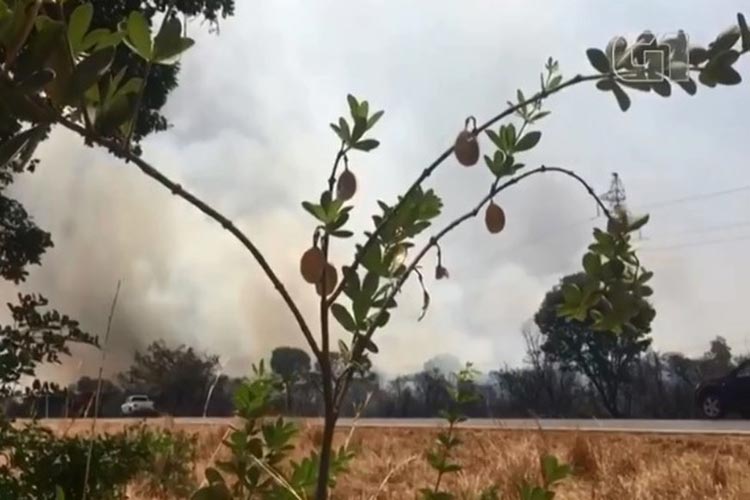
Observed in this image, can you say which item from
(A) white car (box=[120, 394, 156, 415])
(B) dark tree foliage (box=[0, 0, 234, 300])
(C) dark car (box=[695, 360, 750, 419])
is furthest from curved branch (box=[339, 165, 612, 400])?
(C) dark car (box=[695, 360, 750, 419])

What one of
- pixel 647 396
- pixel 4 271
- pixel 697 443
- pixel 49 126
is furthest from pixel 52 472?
pixel 647 396

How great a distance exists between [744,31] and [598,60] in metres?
0.15

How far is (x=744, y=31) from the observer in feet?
2.90

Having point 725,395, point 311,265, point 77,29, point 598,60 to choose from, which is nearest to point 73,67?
point 77,29

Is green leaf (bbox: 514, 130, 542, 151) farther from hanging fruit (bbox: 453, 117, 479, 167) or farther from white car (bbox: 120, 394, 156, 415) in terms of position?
white car (bbox: 120, 394, 156, 415)

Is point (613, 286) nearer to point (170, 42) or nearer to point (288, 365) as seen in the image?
point (288, 365)

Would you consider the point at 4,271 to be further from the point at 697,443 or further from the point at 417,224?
the point at 697,443

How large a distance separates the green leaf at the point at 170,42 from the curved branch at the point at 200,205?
0.07 metres

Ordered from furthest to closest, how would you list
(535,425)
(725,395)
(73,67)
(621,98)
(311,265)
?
(725,395) < (535,425) < (621,98) < (311,265) < (73,67)

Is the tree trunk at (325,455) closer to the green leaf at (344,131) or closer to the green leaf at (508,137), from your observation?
the green leaf at (344,131)

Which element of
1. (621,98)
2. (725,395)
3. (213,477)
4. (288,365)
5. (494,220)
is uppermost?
(725,395)

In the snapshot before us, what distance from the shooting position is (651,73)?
34.7 inches

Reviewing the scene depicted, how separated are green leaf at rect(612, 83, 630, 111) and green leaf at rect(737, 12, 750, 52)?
13cm

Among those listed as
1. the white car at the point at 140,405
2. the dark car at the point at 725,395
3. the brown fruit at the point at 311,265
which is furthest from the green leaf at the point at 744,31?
the dark car at the point at 725,395
